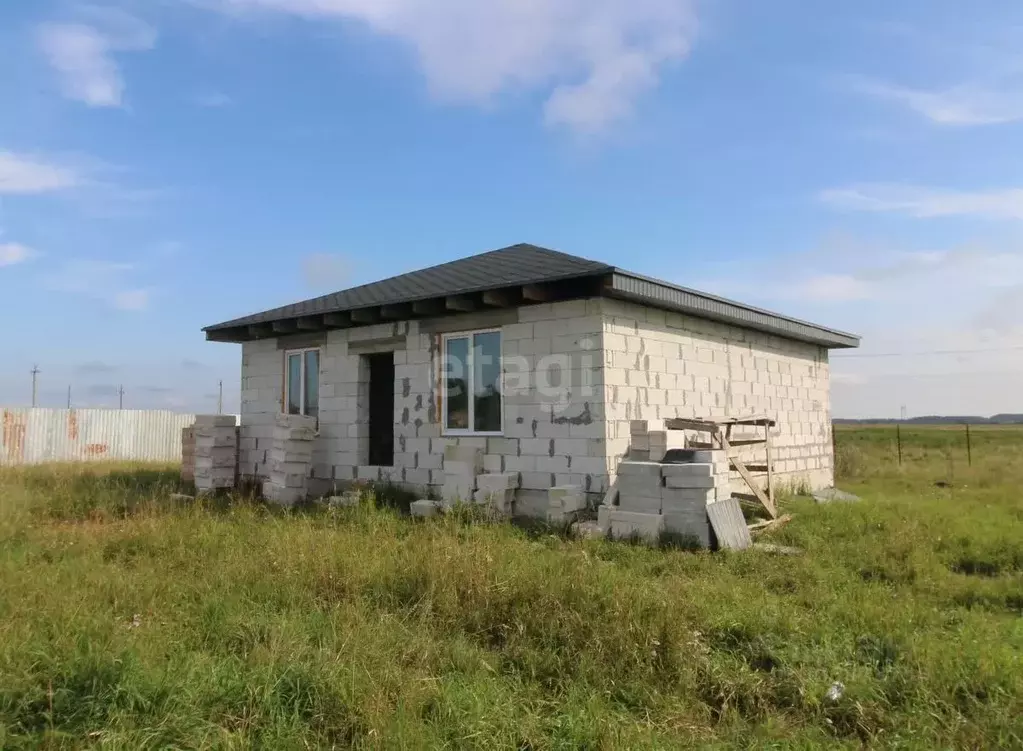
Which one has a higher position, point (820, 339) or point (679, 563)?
point (820, 339)

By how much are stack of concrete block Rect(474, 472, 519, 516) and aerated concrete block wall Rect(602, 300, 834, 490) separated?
1.54m

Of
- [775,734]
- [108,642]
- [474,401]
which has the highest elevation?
[474,401]

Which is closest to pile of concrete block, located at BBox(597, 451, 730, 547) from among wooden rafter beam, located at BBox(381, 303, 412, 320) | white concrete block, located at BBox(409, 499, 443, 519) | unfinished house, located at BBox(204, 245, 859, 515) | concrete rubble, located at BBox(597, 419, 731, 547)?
concrete rubble, located at BBox(597, 419, 731, 547)

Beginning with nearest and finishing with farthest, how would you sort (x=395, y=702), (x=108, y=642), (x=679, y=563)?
1. (x=395, y=702)
2. (x=108, y=642)
3. (x=679, y=563)

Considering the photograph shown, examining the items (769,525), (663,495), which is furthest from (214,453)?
(769,525)

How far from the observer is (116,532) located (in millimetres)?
8227

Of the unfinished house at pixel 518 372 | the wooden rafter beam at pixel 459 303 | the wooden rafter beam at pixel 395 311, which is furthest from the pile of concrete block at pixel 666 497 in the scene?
the wooden rafter beam at pixel 395 311

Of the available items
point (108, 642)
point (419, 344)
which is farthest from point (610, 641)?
point (419, 344)

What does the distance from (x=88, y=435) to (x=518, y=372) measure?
21.8 metres

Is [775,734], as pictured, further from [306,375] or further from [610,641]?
[306,375]

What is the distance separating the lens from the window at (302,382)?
42.2 feet

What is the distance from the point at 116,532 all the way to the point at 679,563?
6.65 m

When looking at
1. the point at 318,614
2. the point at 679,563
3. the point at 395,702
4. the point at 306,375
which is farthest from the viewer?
the point at 306,375

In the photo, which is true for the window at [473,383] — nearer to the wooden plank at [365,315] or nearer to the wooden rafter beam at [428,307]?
the wooden rafter beam at [428,307]
